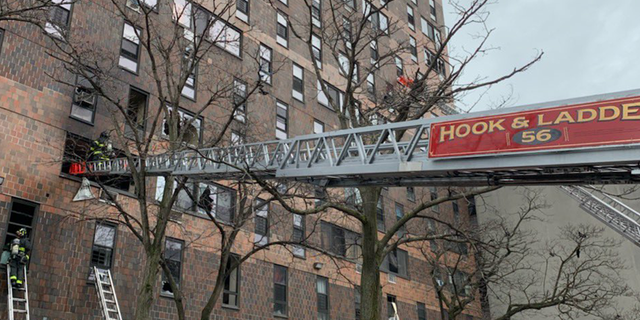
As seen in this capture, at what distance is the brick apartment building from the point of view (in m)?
16.0

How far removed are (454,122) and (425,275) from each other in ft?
80.7

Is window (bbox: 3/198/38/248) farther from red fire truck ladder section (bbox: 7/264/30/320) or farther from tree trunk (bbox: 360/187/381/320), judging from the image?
tree trunk (bbox: 360/187/381/320)

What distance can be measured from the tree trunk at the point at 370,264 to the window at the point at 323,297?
9.21m

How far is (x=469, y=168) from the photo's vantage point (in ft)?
30.0

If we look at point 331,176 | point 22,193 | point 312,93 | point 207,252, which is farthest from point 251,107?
point 331,176

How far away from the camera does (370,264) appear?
15.8 metres

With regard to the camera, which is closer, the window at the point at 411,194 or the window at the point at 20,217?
the window at the point at 20,217

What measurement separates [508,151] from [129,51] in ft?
51.8

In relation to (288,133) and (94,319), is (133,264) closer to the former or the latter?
(94,319)

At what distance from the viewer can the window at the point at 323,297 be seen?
24.9m

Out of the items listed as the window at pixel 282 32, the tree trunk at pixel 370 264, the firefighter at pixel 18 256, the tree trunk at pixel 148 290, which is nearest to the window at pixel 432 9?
the window at pixel 282 32

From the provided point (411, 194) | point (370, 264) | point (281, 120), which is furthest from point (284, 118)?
point (370, 264)

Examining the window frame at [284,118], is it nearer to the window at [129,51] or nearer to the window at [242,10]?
the window at [242,10]

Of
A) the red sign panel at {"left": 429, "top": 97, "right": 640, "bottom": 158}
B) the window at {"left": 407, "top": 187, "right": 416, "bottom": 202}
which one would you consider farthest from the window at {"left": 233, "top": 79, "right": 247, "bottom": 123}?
the window at {"left": 407, "top": 187, "right": 416, "bottom": 202}
